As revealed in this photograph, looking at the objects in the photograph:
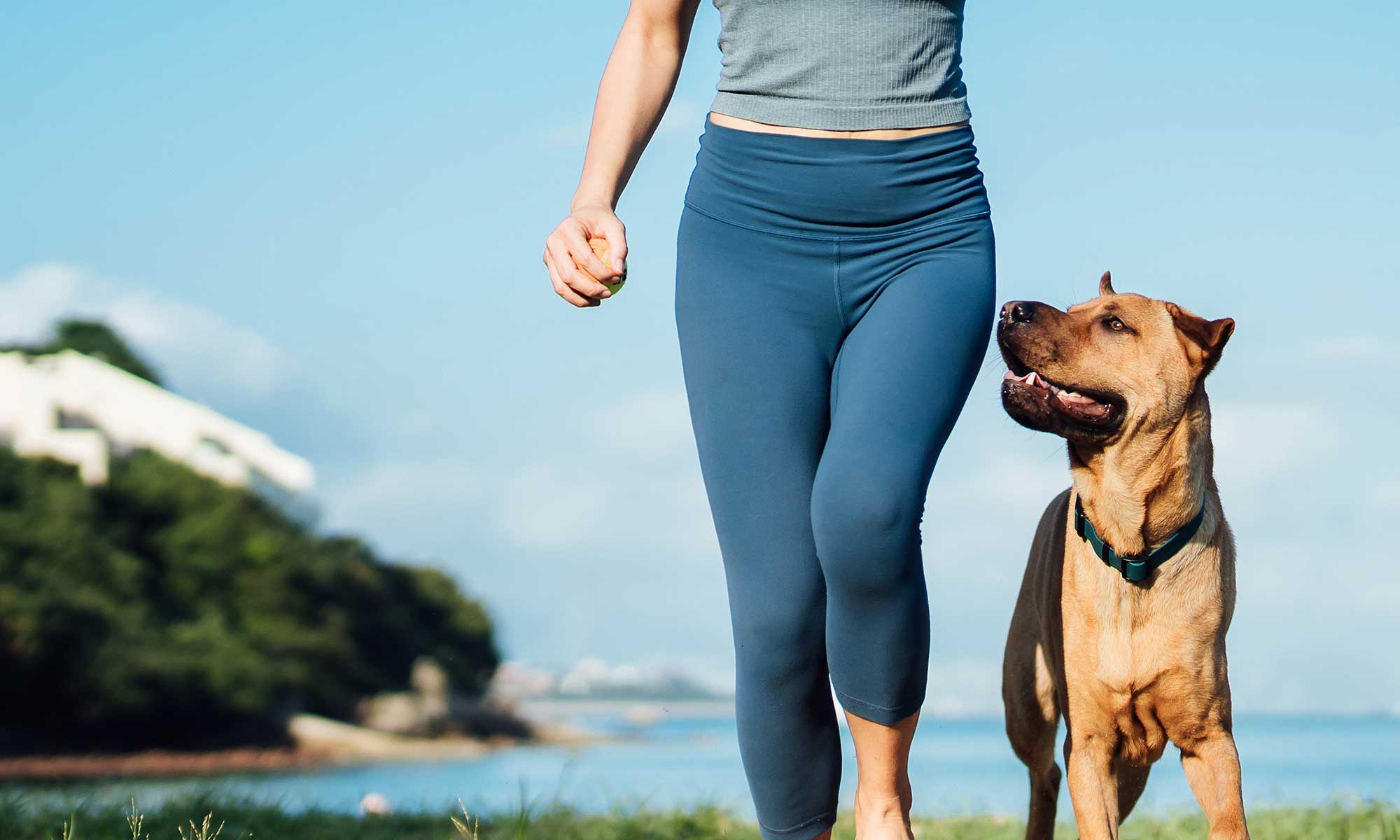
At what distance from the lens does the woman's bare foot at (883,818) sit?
2646 mm

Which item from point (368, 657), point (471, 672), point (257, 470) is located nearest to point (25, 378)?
point (257, 470)

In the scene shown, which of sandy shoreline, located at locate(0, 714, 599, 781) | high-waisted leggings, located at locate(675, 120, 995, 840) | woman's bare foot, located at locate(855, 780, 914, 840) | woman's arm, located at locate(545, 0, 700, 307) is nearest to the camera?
high-waisted leggings, located at locate(675, 120, 995, 840)

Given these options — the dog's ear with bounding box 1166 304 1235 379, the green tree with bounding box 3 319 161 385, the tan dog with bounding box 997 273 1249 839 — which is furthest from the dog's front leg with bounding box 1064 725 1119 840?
the green tree with bounding box 3 319 161 385

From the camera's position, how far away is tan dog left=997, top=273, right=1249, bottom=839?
11.9 ft

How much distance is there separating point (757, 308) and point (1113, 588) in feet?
5.31

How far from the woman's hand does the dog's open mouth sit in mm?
1655

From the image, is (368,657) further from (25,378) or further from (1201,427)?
(1201,427)

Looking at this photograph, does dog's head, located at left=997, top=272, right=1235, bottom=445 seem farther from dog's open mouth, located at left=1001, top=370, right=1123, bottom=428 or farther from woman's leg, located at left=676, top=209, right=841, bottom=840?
woman's leg, located at left=676, top=209, right=841, bottom=840

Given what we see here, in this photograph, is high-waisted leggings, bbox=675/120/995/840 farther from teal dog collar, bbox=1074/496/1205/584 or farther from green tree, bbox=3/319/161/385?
green tree, bbox=3/319/161/385

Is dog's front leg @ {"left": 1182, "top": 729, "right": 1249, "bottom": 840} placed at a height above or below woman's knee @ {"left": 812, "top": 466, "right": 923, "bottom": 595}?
below

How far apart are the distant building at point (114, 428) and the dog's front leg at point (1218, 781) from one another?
42.4 meters

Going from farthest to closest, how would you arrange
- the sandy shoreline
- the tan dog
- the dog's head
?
1. the sandy shoreline
2. the dog's head
3. the tan dog

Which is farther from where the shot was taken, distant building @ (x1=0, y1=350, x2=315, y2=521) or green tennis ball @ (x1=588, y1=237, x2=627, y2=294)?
distant building @ (x1=0, y1=350, x2=315, y2=521)

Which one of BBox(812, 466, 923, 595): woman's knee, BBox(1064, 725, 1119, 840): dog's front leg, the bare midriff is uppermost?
the bare midriff
